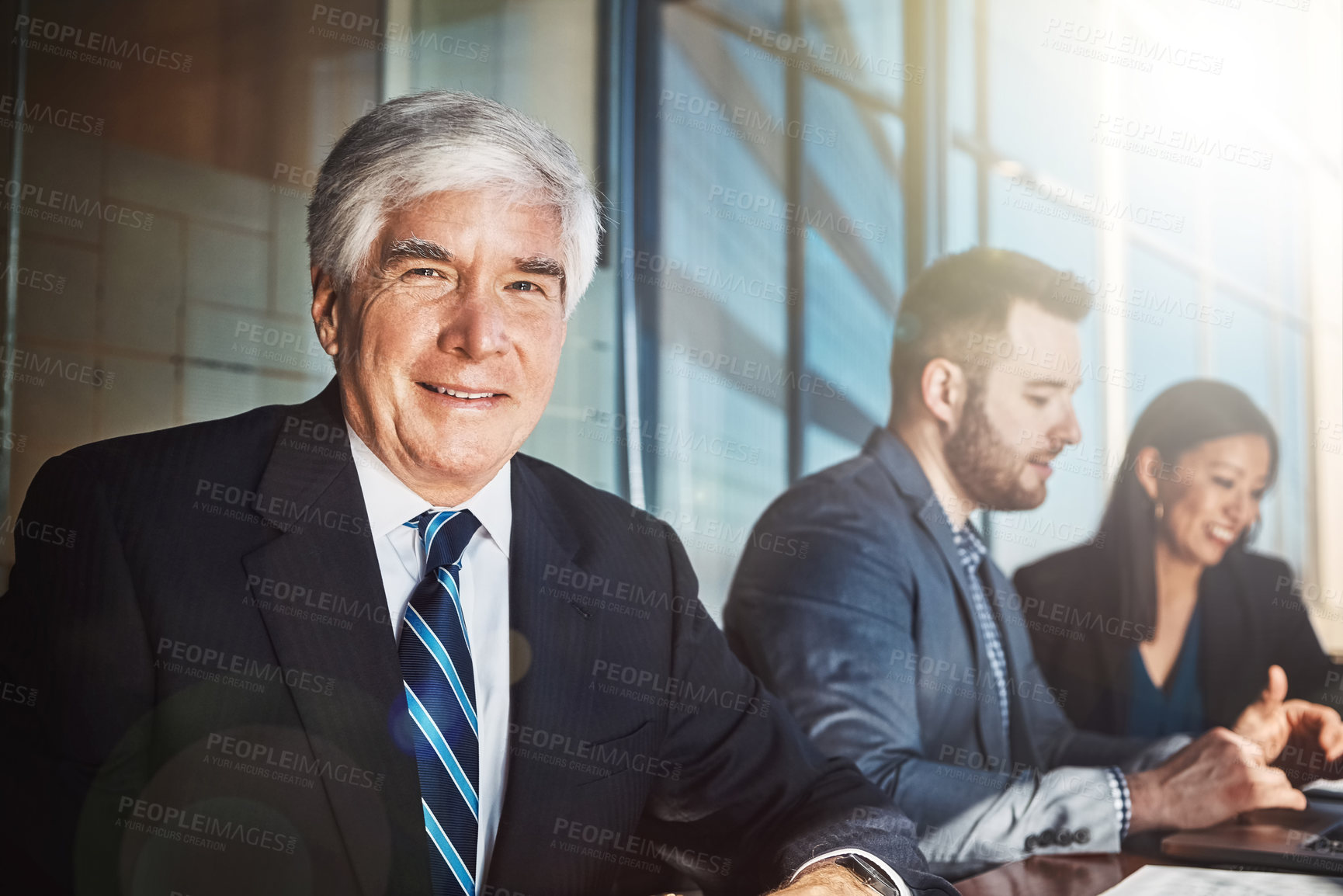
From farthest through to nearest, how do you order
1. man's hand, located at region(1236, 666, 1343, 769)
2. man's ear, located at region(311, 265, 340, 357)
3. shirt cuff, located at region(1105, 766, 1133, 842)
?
man's hand, located at region(1236, 666, 1343, 769)
shirt cuff, located at region(1105, 766, 1133, 842)
man's ear, located at region(311, 265, 340, 357)

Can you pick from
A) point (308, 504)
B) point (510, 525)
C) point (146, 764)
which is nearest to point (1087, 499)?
point (510, 525)

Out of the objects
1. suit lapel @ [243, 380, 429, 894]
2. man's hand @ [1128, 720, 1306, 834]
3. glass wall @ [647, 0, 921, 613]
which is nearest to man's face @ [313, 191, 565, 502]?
suit lapel @ [243, 380, 429, 894]

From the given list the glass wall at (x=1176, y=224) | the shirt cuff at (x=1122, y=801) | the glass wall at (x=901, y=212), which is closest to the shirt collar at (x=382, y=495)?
the glass wall at (x=901, y=212)

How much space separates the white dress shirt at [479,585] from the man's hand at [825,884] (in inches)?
23.9

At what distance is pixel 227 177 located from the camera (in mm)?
2367

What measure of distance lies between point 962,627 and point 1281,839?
0.87m

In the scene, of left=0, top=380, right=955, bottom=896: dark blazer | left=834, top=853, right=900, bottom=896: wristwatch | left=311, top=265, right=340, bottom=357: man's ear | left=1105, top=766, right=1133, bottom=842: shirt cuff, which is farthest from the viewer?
left=1105, top=766, right=1133, bottom=842: shirt cuff

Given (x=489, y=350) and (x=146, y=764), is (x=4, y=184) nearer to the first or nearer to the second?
(x=489, y=350)

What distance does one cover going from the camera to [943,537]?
2.75 meters

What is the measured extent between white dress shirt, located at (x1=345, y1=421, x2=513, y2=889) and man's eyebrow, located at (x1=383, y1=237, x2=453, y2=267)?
14.4 inches

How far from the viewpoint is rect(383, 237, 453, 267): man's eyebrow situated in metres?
2.04

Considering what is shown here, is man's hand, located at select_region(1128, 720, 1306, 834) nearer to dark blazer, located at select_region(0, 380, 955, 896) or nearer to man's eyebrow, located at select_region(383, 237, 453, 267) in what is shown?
dark blazer, located at select_region(0, 380, 955, 896)

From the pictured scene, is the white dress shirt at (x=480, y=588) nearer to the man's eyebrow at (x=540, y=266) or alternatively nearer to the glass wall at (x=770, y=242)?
the man's eyebrow at (x=540, y=266)

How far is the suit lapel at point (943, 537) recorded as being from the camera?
271cm
